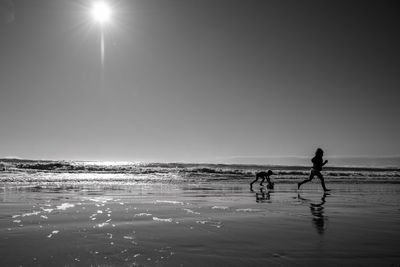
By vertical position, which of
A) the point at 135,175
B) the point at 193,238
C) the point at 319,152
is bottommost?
the point at 135,175

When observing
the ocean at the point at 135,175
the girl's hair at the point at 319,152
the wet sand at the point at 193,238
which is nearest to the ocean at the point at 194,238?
the wet sand at the point at 193,238

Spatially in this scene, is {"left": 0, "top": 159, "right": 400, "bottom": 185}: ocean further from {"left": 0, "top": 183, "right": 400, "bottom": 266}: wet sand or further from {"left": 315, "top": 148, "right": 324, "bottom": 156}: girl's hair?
{"left": 0, "top": 183, "right": 400, "bottom": 266}: wet sand

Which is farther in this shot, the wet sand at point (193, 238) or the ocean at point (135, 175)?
the ocean at point (135, 175)

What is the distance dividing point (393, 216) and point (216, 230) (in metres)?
4.67

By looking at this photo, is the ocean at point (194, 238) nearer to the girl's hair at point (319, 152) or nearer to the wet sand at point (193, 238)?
the wet sand at point (193, 238)

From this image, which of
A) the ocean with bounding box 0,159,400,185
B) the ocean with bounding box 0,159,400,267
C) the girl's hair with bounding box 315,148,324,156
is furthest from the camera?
the ocean with bounding box 0,159,400,185

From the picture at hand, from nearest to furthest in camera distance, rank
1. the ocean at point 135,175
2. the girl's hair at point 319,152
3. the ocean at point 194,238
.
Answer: the ocean at point 194,238, the girl's hair at point 319,152, the ocean at point 135,175

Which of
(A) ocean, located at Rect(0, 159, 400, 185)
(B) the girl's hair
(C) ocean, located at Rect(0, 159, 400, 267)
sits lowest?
(A) ocean, located at Rect(0, 159, 400, 185)

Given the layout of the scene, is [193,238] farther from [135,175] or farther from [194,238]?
[135,175]

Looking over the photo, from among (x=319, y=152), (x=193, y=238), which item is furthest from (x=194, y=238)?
(x=319, y=152)

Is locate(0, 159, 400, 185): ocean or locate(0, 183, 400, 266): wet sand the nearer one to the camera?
locate(0, 183, 400, 266): wet sand

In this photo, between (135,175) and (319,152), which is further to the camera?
(135,175)

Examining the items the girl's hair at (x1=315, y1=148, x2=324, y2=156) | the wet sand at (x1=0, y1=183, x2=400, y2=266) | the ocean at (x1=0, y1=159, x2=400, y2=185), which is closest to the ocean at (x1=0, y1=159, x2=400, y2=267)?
the wet sand at (x1=0, y1=183, x2=400, y2=266)

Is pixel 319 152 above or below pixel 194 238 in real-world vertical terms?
above
